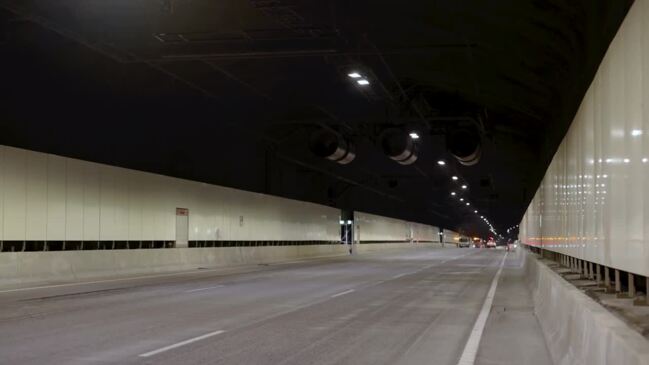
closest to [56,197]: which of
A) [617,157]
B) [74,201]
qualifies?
[74,201]

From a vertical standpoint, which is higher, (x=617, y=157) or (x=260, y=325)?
(x=617, y=157)

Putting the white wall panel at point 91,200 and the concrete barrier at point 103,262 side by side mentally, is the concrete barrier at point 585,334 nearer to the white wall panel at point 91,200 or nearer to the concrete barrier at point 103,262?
the concrete barrier at point 103,262

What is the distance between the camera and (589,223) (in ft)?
29.3

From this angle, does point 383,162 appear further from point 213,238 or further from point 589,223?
point 589,223

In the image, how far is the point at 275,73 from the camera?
2123 centimetres

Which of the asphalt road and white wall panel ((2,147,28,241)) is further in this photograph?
white wall panel ((2,147,28,241))

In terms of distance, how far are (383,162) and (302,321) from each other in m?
28.3

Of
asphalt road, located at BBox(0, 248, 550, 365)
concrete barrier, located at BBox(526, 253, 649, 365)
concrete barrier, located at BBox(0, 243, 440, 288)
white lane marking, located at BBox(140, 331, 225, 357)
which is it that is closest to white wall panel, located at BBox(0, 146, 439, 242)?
→ concrete barrier, located at BBox(0, 243, 440, 288)

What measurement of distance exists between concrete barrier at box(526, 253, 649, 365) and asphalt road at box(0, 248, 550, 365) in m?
0.58

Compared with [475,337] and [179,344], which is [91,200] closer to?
[179,344]

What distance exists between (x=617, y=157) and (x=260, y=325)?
762 centimetres

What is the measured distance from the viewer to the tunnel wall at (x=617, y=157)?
17.7 feet

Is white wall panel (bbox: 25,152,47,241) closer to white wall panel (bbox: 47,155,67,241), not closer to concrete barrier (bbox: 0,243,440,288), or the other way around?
white wall panel (bbox: 47,155,67,241)

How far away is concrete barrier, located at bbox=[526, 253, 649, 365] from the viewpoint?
473cm
